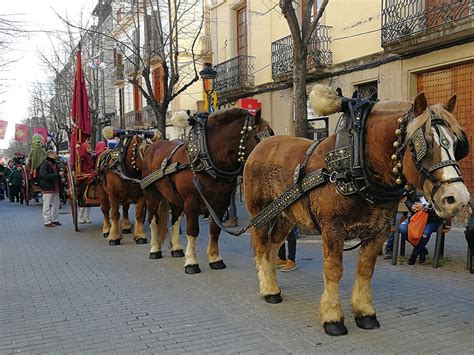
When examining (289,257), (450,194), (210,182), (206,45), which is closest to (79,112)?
(210,182)

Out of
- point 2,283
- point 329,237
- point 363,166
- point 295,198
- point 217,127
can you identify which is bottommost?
point 2,283

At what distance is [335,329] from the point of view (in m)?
3.86

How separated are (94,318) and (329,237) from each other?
239cm

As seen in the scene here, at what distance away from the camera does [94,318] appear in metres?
4.52

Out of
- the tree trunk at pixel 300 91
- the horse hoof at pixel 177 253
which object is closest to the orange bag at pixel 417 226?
the horse hoof at pixel 177 253

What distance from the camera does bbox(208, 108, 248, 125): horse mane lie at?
5793 mm

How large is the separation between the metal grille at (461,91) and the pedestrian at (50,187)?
29.0 feet

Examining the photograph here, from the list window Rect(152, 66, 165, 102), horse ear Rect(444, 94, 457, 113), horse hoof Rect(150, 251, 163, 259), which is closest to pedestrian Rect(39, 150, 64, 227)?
horse hoof Rect(150, 251, 163, 259)

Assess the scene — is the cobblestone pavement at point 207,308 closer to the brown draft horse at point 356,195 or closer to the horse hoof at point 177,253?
the horse hoof at point 177,253

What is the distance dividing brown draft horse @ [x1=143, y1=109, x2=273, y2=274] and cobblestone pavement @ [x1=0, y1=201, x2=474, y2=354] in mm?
320

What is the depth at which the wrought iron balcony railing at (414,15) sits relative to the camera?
33.6ft

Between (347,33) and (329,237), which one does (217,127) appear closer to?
(329,237)

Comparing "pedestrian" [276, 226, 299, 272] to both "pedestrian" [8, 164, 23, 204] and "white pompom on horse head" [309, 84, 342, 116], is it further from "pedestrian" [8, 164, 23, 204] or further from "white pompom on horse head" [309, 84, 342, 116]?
"pedestrian" [8, 164, 23, 204]

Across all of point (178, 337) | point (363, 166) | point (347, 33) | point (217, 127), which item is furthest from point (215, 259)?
point (347, 33)
